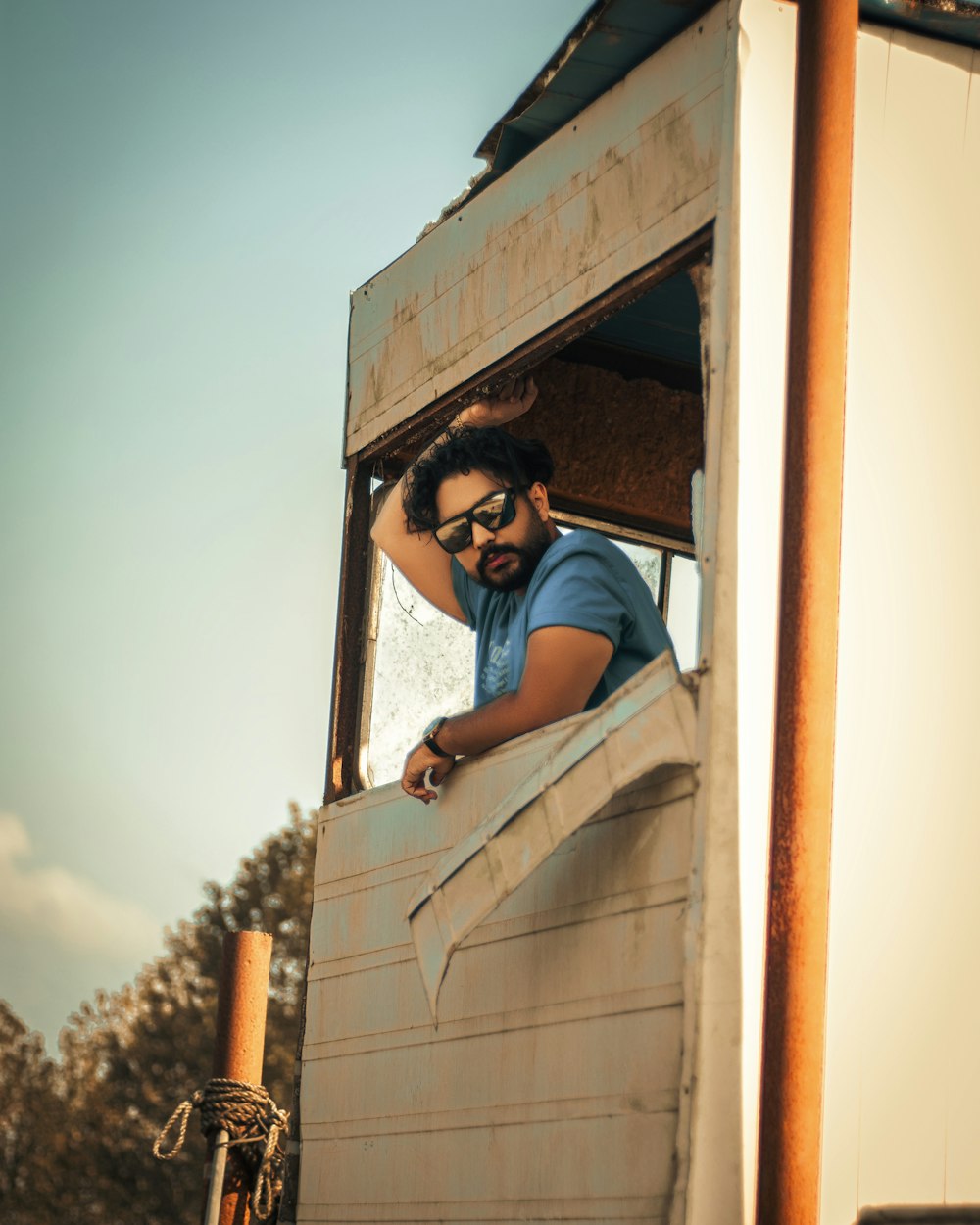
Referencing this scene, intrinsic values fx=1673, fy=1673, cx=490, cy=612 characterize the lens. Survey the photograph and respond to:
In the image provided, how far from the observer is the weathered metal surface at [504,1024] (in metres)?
3.77

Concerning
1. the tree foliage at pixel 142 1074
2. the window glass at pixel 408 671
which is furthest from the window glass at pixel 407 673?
the tree foliage at pixel 142 1074

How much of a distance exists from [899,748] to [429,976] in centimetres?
139

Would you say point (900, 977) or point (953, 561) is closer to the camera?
point (900, 977)

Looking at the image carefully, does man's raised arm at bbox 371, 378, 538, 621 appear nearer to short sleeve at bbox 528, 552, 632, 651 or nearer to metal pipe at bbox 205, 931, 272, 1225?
short sleeve at bbox 528, 552, 632, 651

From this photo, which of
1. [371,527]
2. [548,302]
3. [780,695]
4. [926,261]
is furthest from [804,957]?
[371,527]

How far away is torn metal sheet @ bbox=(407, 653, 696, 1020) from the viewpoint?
3.81 metres

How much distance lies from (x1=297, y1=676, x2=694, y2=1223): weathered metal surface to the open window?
1.89 feet

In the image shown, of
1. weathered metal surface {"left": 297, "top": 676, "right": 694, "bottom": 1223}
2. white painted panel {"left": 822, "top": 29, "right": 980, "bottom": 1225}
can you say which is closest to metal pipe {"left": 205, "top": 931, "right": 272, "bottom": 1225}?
weathered metal surface {"left": 297, "top": 676, "right": 694, "bottom": 1223}

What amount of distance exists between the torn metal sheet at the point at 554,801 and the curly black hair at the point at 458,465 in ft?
4.13

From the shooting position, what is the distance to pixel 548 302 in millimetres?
4832

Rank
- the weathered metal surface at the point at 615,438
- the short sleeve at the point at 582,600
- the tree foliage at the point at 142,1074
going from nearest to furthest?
the short sleeve at the point at 582,600, the weathered metal surface at the point at 615,438, the tree foliage at the point at 142,1074

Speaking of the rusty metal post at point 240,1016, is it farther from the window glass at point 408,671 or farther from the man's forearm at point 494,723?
the man's forearm at point 494,723

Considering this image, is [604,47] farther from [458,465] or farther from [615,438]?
[615,438]

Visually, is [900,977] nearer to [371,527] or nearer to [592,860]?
[592,860]
